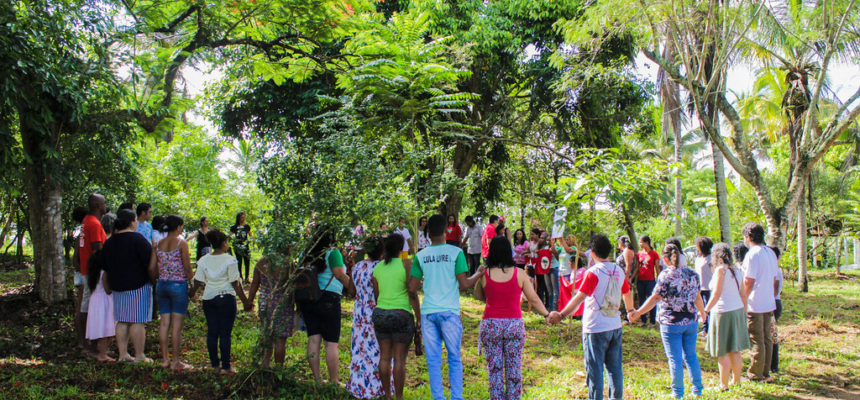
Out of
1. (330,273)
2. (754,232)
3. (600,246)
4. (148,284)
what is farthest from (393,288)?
(754,232)

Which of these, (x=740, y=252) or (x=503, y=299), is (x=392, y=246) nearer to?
(x=503, y=299)

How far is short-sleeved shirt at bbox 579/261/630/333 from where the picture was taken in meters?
5.27

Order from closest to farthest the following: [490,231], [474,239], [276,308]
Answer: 1. [276,308]
2. [490,231]
3. [474,239]

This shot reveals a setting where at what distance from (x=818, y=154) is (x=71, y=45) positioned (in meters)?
11.5

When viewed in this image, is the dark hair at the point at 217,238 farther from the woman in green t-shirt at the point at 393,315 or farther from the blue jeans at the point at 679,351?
the blue jeans at the point at 679,351

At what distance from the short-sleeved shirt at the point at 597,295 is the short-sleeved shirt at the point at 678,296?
850 millimetres

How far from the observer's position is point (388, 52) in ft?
32.5

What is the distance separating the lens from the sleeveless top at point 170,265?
6129 millimetres

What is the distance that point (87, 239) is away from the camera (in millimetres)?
6531

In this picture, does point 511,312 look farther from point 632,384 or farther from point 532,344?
point 532,344

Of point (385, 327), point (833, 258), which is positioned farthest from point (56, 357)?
point (833, 258)

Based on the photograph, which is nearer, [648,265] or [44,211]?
[44,211]

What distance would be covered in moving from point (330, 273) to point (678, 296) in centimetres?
371

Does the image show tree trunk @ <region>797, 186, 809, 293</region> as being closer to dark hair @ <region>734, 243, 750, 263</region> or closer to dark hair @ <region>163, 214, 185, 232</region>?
dark hair @ <region>734, 243, 750, 263</region>
